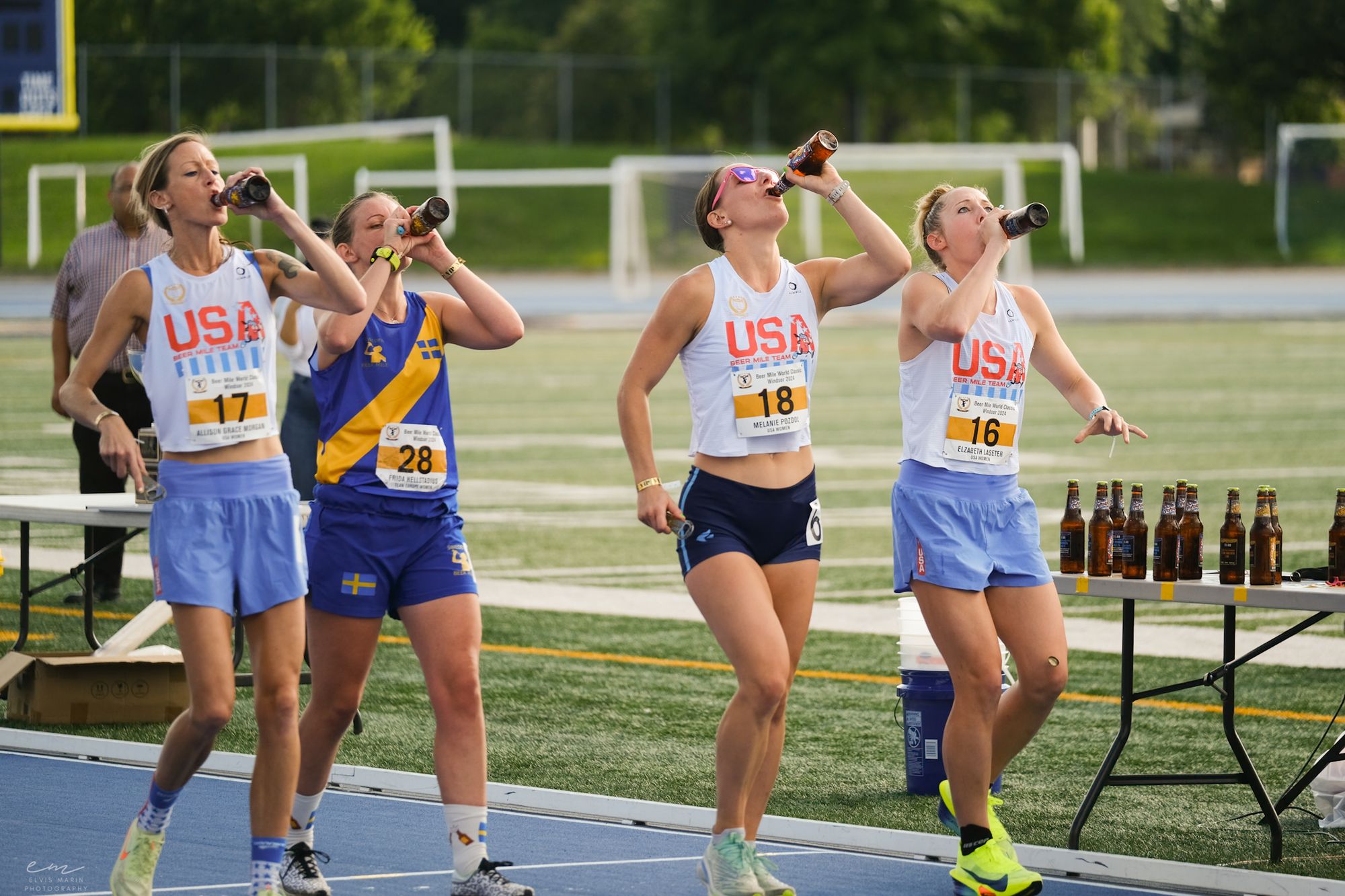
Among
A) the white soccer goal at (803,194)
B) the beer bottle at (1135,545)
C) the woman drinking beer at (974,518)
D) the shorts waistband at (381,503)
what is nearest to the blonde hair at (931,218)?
the woman drinking beer at (974,518)

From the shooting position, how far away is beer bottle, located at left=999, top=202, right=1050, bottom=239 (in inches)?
227

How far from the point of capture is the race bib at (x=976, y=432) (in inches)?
230

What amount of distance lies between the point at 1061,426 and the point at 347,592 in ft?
52.4

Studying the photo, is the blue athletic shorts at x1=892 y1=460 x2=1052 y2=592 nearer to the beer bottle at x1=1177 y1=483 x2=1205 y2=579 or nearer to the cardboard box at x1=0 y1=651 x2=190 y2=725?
the beer bottle at x1=1177 y1=483 x2=1205 y2=579

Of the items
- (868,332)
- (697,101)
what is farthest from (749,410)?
(697,101)

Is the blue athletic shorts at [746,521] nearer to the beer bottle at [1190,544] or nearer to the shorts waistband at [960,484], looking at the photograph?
the shorts waistband at [960,484]

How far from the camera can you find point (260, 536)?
5.17 meters

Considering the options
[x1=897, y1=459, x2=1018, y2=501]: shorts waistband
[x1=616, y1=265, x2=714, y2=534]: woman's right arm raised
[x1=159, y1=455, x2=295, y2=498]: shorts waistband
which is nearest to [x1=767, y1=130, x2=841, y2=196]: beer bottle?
[x1=616, y1=265, x2=714, y2=534]: woman's right arm raised

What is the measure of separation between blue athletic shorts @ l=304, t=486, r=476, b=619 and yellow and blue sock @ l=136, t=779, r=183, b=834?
670 mm

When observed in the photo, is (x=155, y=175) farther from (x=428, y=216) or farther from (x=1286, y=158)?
(x=1286, y=158)

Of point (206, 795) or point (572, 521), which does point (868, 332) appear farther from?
point (206, 795)

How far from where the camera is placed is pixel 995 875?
18.5 feet

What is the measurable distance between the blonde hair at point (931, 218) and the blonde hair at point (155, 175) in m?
2.31

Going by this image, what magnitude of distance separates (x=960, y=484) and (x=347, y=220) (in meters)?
2.06
